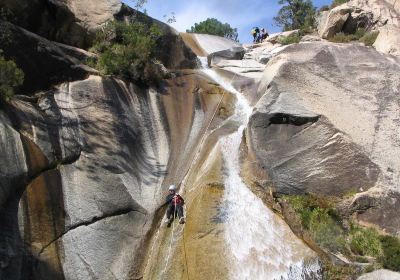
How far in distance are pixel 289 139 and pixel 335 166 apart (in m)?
1.90

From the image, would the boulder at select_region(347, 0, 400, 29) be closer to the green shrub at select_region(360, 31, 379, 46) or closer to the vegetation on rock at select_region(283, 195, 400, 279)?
the green shrub at select_region(360, 31, 379, 46)

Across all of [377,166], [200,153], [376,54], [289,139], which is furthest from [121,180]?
[376,54]

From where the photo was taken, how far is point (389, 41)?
79.4 feet

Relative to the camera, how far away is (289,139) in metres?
17.3

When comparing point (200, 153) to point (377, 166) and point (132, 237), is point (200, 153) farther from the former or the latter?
point (377, 166)

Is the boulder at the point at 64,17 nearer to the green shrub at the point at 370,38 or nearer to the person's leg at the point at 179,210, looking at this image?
the person's leg at the point at 179,210

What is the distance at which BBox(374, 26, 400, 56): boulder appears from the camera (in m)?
23.6

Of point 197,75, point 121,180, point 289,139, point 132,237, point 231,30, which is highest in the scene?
point 231,30

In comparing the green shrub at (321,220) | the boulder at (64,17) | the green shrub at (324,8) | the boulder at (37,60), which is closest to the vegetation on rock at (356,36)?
the green shrub at (324,8)

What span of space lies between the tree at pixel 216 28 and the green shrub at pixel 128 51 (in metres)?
→ 26.8

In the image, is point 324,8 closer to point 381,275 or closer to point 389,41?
point 389,41

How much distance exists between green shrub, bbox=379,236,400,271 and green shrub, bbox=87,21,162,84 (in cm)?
1177

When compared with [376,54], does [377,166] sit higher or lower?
lower

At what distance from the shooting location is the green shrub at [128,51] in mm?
20422
